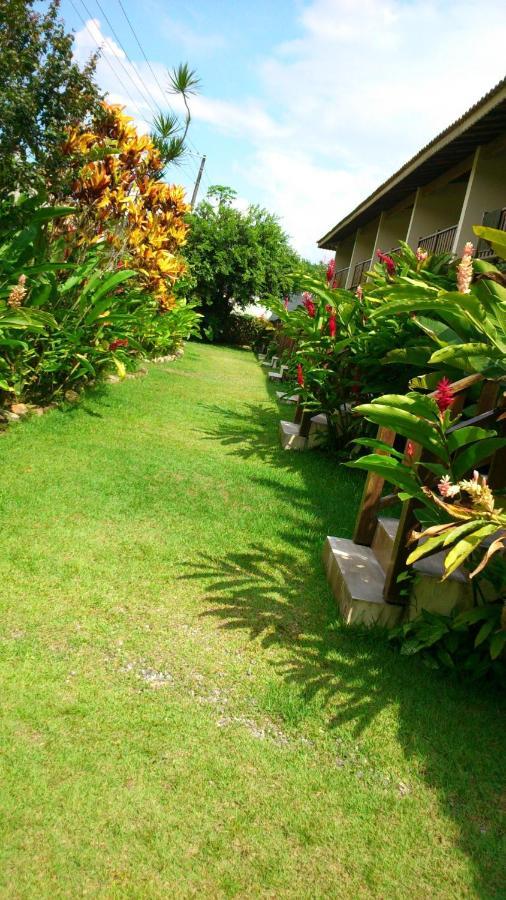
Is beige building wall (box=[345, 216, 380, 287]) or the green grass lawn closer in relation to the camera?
the green grass lawn

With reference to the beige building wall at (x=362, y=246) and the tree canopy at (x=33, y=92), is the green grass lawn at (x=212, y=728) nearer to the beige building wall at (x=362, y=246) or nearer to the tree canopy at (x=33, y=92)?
the tree canopy at (x=33, y=92)

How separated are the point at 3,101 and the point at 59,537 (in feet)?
12.7

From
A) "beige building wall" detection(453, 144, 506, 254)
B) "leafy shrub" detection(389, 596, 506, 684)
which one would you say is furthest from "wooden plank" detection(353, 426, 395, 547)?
"beige building wall" detection(453, 144, 506, 254)

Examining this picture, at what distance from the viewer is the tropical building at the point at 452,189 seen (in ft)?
29.6

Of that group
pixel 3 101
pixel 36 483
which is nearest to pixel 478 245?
pixel 3 101

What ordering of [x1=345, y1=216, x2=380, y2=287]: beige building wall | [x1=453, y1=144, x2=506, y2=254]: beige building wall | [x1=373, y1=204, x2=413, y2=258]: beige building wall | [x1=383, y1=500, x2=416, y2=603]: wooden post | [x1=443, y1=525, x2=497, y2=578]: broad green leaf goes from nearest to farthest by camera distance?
[x1=443, y1=525, x2=497, y2=578]: broad green leaf, [x1=383, y1=500, x2=416, y2=603]: wooden post, [x1=453, y1=144, x2=506, y2=254]: beige building wall, [x1=373, y1=204, x2=413, y2=258]: beige building wall, [x1=345, y1=216, x2=380, y2=287]: beige building wall

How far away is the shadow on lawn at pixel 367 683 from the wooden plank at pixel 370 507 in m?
0.31

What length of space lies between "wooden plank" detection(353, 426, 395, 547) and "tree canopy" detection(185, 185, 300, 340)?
2108cm

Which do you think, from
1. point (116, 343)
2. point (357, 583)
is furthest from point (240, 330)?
point (357, 583)

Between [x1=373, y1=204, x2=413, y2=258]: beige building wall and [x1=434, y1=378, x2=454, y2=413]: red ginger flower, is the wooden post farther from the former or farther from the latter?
[x1=373, y1=204, x2=413, y2=258]: beige building wall

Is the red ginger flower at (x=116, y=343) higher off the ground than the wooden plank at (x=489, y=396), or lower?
lower

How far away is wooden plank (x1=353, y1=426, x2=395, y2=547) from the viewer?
348cm

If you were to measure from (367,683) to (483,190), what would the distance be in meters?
9.89

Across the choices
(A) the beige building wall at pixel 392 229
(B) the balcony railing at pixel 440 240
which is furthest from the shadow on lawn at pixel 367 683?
(A) the beige building wall at pixel 392 229
